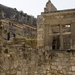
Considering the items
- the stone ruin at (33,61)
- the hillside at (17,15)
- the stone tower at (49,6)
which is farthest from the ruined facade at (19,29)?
the stone ruin at (33,61)

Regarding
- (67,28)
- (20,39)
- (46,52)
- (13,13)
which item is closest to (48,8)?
(67,28)

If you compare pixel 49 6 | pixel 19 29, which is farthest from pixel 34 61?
pixel 19 29

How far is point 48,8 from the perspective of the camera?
1936 centimetres

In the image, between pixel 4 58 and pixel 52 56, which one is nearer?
pixel 4 58

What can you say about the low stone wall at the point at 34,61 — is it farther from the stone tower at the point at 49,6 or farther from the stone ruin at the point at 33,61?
the stone tower at the point at 49,6

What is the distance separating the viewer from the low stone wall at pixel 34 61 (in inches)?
218

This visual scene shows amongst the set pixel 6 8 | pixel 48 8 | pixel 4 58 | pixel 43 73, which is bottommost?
pixel 43 73

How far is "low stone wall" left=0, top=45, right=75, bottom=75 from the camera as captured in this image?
554cm

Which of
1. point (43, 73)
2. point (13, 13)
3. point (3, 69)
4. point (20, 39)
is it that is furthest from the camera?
point (13, 13)

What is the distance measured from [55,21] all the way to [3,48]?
1008 cm

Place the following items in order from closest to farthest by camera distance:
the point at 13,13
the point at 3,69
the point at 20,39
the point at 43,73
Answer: the point at 3,69
the point at 43,73
the point at 20,39
the point at 13,13

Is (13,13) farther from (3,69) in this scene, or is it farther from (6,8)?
(3,69)

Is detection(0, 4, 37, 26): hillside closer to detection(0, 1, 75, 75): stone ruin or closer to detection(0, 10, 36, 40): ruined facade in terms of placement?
detection(0, 10, 36, 40): ruined facade

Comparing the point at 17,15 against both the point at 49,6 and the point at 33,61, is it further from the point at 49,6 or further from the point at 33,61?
the point at 33,61
